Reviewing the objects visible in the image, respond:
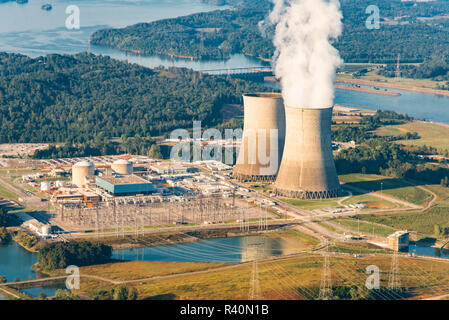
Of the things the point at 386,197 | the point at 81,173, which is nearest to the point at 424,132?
the point at 386,197

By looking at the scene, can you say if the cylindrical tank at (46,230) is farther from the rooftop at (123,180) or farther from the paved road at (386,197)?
the paved road at (386,197)

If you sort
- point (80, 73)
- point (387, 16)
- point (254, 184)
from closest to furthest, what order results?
point (254, 184) < point (80, 73) < point (387, 16)

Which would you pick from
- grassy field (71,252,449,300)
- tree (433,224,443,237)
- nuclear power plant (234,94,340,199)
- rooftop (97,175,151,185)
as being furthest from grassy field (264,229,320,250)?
rooftop (97,175,151,185)

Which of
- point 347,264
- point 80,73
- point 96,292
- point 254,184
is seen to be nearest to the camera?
point 96,292

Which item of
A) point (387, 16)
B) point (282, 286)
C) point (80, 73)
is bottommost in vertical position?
point (282, 286)

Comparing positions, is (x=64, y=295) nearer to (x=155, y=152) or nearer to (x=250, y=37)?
(x=155, y=152)

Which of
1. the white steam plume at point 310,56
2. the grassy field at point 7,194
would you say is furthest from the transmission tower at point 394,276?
the grassy field at point 7,194

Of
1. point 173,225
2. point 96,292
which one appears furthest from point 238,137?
point 96,292

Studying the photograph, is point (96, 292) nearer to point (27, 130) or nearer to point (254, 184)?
point (254, 184)

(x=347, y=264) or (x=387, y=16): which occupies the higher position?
(x=387, y=16)
